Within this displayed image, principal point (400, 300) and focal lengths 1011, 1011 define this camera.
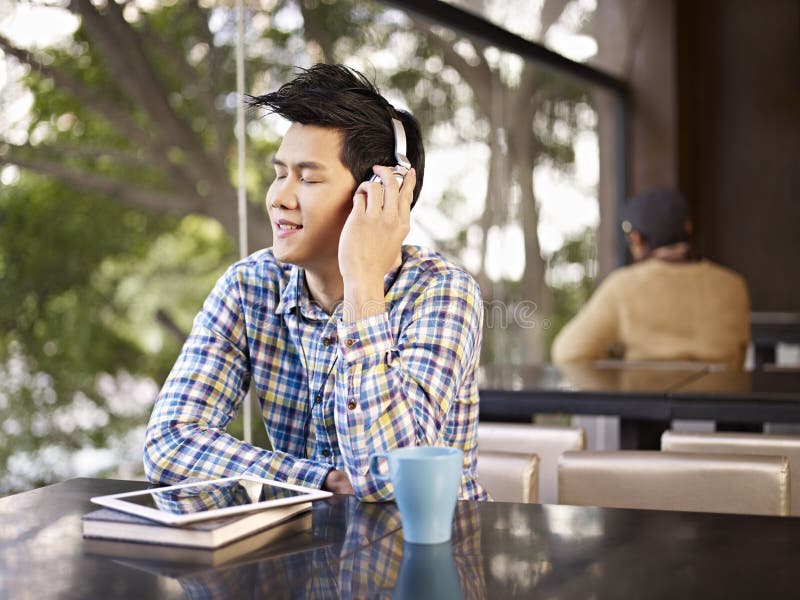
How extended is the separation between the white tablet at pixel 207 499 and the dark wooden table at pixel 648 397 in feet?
4.15

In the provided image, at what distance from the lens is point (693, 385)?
2504 mm

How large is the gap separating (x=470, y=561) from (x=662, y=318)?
8.03 feet

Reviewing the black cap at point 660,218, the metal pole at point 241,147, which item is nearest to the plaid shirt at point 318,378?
the metal pole at point 241,147

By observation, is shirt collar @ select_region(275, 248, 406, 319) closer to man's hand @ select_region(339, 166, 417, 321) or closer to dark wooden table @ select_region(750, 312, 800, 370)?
man's hand @ select_region(339, 166, 417, 321)

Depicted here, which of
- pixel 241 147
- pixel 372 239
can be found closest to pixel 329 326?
pixel 372 239

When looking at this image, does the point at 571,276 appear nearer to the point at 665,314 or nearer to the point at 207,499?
the point at 665,314

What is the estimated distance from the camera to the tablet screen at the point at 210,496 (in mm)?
1178

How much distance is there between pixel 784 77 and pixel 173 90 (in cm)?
490

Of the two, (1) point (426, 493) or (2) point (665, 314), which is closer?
(1) point (426, 493)

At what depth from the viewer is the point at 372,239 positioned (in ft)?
5.16

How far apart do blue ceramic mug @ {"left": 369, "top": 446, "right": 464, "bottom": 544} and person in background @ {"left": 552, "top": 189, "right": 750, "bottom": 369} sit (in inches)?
87.0

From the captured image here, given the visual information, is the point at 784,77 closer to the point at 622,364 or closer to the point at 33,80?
the point at 622,364

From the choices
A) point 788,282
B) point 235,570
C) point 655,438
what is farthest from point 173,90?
point 788,282

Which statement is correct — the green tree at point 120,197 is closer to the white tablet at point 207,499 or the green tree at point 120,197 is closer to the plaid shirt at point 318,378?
the plaid shirt at point 318,378
